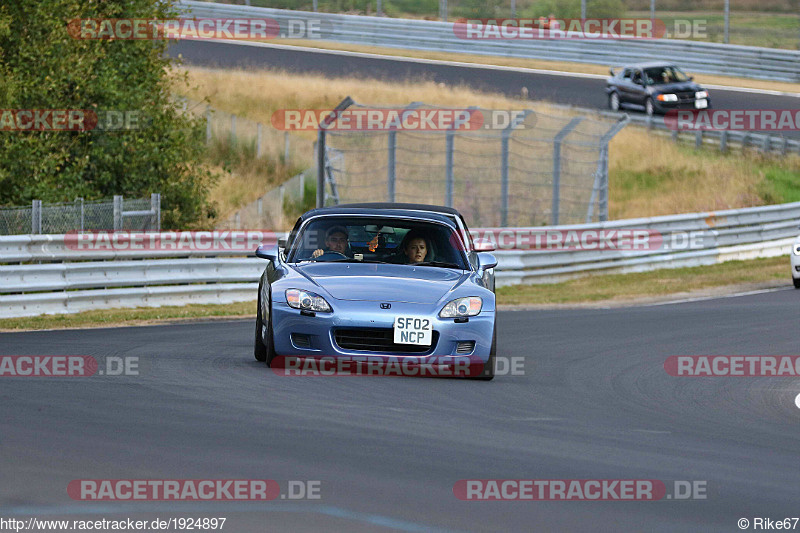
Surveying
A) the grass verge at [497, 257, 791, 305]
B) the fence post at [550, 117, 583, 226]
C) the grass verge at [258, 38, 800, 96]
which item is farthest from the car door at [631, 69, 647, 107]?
the fence post at [550, 117, 583, 226]

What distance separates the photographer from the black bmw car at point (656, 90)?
3900 centimetres

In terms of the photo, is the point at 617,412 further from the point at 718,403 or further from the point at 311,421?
the point at 311,421

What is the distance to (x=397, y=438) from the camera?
7324mm

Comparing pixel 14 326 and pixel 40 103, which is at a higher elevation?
pixel 40 103

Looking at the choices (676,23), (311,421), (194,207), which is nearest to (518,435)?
(311,421)

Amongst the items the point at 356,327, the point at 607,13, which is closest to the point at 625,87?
the point at 607,13

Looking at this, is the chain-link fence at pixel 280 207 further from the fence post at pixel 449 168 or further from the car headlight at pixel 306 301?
the car headlight at pixel 306 301

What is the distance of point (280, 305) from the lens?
984cm

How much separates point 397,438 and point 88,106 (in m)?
15.9

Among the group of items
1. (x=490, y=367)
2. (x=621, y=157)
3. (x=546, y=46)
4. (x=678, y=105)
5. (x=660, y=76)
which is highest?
(x=546, y=46)

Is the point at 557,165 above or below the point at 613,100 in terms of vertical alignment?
below

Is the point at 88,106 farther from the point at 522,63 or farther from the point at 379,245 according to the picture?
the point at 522,63

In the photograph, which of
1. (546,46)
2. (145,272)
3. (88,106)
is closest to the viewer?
(145,272)

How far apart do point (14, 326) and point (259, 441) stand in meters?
8.17
